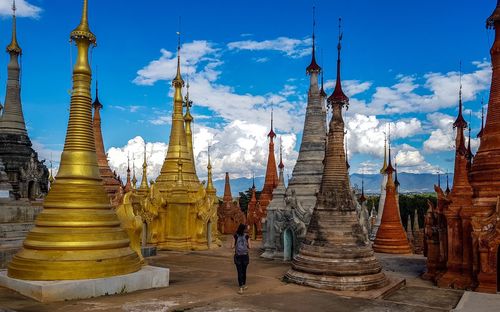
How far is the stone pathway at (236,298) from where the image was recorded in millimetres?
12609

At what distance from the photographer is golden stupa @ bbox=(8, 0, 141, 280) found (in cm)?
1397

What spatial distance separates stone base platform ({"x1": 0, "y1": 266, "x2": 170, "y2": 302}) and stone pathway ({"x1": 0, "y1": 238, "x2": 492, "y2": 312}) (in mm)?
269

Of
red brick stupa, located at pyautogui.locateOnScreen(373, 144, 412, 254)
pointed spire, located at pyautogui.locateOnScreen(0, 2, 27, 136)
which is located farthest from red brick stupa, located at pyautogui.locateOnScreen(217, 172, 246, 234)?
pointed spire, located at pyautogui.locateOnScreen(0, 2, 27, 136)

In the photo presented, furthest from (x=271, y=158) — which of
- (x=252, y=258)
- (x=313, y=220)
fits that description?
(x=313, y=220)

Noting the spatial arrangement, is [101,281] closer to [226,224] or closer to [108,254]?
[108,254]

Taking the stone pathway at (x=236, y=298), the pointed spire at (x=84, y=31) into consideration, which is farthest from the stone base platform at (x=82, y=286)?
the pointed spire at (x=84, y=31)

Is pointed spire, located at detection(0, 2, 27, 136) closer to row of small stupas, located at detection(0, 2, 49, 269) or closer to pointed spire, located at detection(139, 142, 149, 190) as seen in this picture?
row of small stupas, located at detection(0, 2, 49, 269)

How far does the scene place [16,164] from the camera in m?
30.3

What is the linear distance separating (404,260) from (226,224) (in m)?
25.9

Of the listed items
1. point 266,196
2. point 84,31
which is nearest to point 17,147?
point 84,31

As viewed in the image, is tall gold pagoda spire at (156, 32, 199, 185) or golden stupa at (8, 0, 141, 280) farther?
tall gold pagoda spire at (156, 32, 199, 185)

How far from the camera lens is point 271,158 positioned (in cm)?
4500

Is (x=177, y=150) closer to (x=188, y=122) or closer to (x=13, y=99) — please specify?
(x=188, y=122)

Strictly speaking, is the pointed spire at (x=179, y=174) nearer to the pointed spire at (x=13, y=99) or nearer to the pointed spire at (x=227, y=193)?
the pointed spire at (x=13, y=99)
